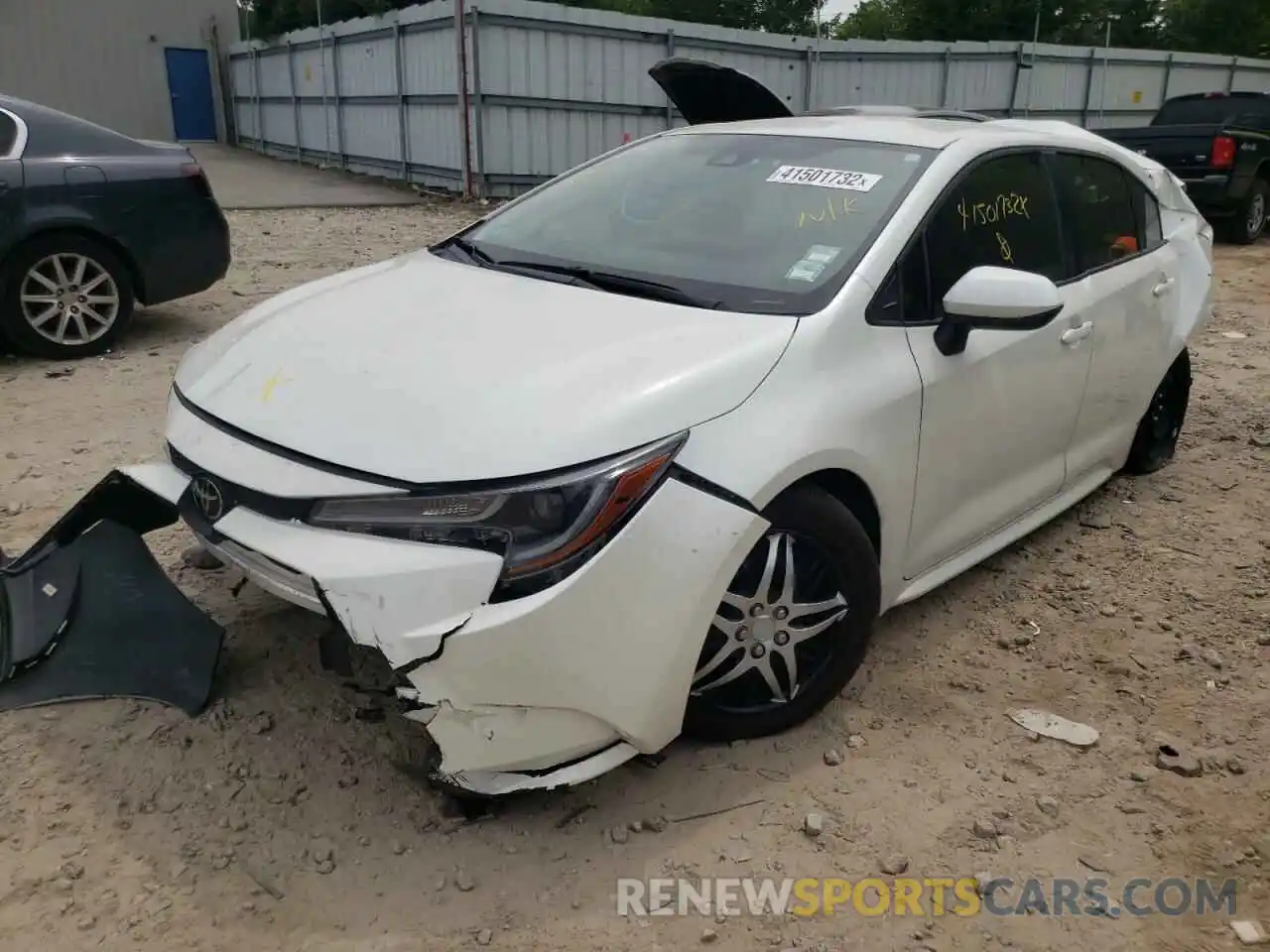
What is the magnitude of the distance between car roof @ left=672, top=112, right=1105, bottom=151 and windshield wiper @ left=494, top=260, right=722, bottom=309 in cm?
93

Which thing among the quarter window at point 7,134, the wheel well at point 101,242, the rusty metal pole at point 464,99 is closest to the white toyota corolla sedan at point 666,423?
the wheel well at point 101,242

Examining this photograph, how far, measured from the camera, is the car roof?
339cm

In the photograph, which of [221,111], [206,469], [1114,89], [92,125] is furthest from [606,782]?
[221,111]

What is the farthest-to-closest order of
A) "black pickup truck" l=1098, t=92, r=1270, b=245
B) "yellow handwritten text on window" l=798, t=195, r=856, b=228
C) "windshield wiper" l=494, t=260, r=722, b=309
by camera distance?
"black pickup truck" l=1098, t=92, r=1270, b=245
"yellow handwritten text on window" l=798, t=195, r=856, b=228
"windshield wiper" l=494, t=260, r=722, b=309

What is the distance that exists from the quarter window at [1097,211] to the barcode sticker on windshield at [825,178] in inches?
39.4

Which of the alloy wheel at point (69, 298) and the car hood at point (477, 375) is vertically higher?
the car hood at point (477, 375)

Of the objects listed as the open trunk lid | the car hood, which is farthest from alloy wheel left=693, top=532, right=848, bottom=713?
the open trunk lid

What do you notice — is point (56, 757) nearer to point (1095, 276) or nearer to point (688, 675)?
point (688, 675)

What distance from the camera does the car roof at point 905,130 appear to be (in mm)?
3387

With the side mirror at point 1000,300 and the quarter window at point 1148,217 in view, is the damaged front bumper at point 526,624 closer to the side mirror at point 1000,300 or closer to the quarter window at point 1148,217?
the side mirror at point 1000,300

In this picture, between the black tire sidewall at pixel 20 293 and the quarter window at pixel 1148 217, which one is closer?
the quarter window at pixel 1148 217

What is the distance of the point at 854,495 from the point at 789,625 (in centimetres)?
40

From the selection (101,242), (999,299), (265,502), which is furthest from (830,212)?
(101,242)

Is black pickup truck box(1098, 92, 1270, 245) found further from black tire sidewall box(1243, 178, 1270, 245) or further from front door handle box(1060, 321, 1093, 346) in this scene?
front door handle box(1060, 321, 1093, 346)
